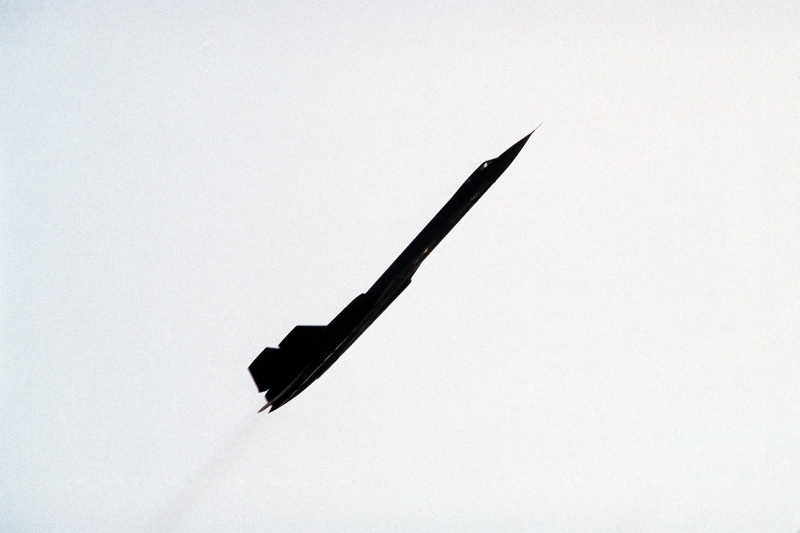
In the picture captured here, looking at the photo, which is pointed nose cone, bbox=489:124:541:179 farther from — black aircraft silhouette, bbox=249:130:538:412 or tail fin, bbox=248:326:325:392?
tail fin, bbox=248:326:325:392

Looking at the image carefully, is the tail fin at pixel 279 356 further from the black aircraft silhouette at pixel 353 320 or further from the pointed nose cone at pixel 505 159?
the pointed nose cone at pixel 505 159

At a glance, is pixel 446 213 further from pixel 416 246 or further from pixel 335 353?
pixel 335 353

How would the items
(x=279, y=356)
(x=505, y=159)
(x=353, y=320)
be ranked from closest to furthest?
1. (x=505, y=159)
2. (x=353, y=320)
3. (x=279, y=356)

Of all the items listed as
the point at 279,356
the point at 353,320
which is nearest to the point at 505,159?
the point at 353,320

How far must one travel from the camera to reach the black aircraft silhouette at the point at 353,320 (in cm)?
945

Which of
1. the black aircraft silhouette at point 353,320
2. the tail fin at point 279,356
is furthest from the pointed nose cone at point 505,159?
the tail fin at point 279,356

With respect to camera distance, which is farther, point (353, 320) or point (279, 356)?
point (279, 356)

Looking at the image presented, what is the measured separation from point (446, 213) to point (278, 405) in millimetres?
4135

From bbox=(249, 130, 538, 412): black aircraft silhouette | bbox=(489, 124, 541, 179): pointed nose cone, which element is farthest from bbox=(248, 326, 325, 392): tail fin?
bbox=(489, 124, 541, 179): pointed nose cone

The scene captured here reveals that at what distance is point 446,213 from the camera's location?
9.50m

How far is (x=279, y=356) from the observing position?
10234mm

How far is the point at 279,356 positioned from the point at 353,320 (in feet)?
4.58

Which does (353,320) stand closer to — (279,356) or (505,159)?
(279,356)

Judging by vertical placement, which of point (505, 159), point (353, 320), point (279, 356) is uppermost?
point (279, 356)
